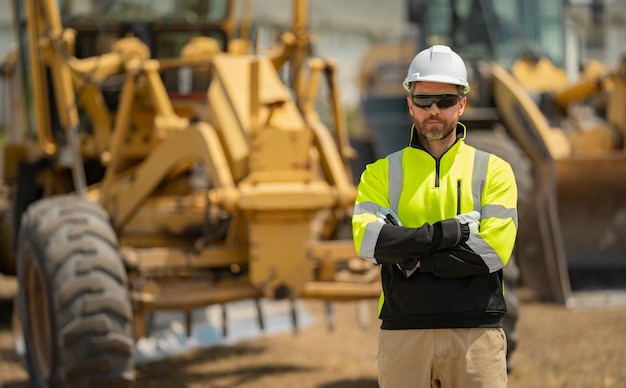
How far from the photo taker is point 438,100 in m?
3.73

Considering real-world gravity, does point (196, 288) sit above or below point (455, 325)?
below

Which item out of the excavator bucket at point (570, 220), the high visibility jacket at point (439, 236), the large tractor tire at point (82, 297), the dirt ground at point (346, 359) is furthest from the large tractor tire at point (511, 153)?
the high visibility jacket at point (439, 236)

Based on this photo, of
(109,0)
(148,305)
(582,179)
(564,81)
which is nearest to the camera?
(148,305)

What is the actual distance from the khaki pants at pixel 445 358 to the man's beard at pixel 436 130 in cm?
63

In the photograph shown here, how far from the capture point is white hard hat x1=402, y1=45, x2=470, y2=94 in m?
3.72

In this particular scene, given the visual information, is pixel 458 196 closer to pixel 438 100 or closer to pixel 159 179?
pixel 438 100

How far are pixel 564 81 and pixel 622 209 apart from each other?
6.58ft

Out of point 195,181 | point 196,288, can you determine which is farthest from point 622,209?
point 196,288

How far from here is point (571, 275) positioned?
35.0ft

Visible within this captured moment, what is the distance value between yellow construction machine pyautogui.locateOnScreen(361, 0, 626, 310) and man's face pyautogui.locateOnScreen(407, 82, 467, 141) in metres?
6.56

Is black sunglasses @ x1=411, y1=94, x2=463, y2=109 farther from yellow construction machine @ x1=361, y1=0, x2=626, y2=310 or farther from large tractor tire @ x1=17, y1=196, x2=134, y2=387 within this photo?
yellow construction machine @ x1=361, y1=0, x2=626, y2=310

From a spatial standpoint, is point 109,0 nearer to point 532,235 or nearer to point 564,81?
point 532,235

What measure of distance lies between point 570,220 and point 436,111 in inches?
289

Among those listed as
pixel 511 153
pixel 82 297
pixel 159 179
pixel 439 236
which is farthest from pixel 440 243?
pixel 511 153
